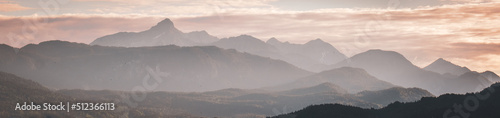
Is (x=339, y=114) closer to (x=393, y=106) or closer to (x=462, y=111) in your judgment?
(x=393, y=106)

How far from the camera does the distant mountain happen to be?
432ft

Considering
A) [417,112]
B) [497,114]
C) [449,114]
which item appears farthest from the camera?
[417,112]

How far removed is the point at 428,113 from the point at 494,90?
3791 centimetres

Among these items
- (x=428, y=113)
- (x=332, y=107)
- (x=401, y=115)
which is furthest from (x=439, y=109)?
(x=332, y=107)

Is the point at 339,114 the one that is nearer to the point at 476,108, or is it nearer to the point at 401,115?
the point at 401,115

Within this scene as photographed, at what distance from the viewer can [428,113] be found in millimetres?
136500

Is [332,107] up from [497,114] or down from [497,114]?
up

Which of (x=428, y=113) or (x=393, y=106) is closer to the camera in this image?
(x=428, y=113)

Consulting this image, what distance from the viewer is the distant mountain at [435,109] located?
432 feet

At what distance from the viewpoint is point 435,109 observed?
456ft

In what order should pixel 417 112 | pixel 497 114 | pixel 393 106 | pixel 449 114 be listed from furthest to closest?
pixel 393 106 → pixel 417 112 → pixel 449 114 → pixel 497 114

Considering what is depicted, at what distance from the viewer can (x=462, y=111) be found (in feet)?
444

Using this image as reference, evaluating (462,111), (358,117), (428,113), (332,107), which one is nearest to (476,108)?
(462,111)

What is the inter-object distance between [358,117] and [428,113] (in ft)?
84.6
